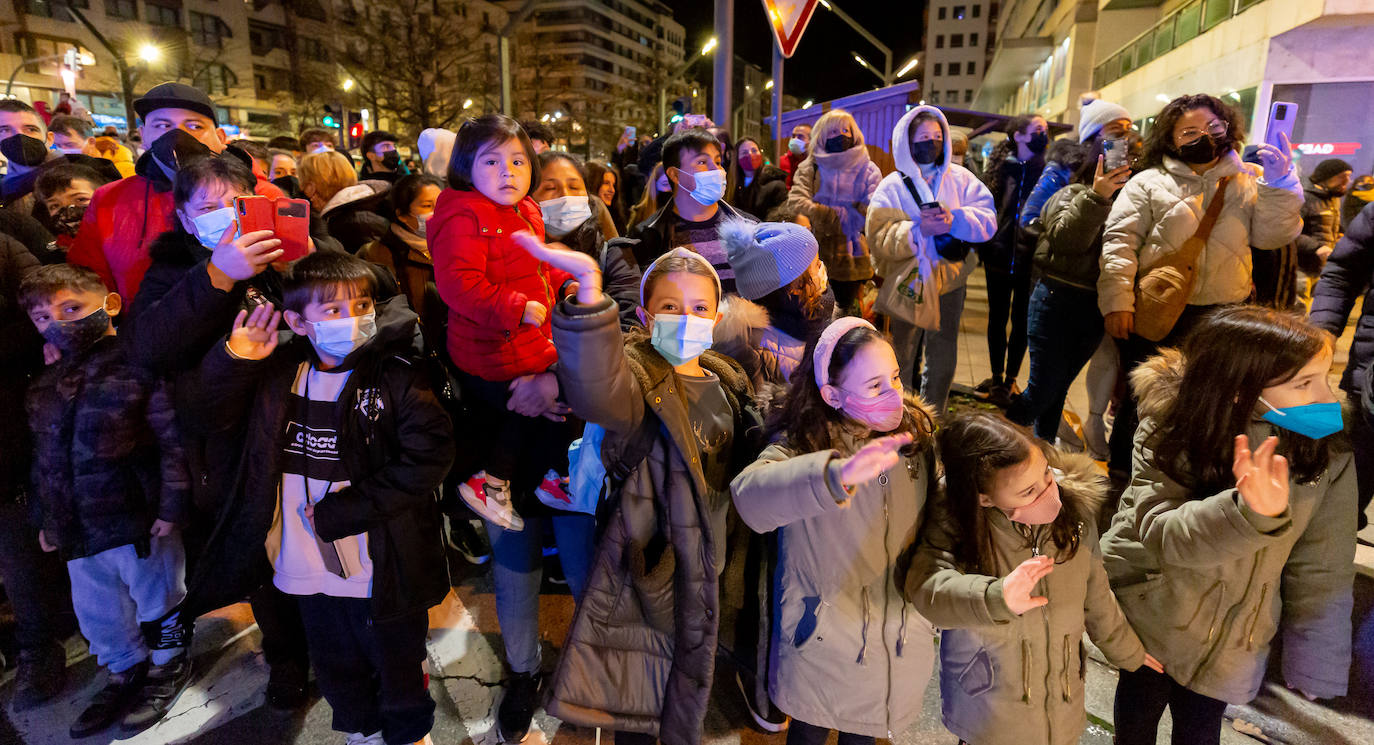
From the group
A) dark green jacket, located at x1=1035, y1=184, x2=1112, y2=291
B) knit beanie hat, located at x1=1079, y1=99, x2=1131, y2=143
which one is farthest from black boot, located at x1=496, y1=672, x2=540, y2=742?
knit beanie hat, located at x1=1079, y1=99, x2=1131, y2=143

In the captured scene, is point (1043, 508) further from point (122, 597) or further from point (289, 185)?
point (289, 185)

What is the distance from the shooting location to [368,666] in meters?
2.60

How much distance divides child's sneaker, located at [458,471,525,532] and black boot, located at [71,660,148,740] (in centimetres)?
164

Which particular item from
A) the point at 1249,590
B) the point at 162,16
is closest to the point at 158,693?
the point at 1249,590

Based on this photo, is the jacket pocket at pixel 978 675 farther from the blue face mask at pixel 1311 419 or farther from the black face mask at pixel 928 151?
the black face mask at pixel 928 151

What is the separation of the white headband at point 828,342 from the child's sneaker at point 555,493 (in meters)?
0.99

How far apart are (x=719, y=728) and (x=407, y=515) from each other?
4.74 feet

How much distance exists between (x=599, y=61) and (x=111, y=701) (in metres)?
106

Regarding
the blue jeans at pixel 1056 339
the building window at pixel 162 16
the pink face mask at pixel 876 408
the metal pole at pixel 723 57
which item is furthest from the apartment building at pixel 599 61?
the pink face mask at pixel 876 408

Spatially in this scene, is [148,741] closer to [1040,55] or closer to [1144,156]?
[1144,156]

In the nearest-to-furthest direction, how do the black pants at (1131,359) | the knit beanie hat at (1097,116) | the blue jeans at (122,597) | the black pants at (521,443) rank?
the black pants at (521,443) → the blue jeans at (122,597) → the black pants at (1131,359) → the knit beanie hat at (1097,116)

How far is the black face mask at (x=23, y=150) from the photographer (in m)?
4.45

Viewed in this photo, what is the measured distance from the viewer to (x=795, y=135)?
9.04 metres

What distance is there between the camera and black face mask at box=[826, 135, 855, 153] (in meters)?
4.84
